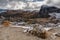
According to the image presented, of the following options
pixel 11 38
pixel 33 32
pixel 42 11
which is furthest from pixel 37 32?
pixel 42 11

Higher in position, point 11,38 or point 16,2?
point 11,38

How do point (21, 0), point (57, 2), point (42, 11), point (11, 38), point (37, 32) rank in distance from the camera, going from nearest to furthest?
point (11, 38)
point (37, 32)
point (42, 11)
point (57, 2)
point (21, 0)

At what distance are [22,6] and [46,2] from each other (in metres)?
3.07

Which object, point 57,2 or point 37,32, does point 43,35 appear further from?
point 57,2

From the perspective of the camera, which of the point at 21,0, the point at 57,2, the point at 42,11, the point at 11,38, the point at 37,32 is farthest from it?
the point at 21,0

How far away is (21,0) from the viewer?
21469mm

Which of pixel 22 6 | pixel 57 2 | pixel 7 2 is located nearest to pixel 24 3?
pixel 22 6

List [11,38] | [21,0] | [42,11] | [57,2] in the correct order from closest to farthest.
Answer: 1. [11,38]
2. [42,11]
3. [57,2]
4. [21,0]

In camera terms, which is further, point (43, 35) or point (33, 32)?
point (33, 32)

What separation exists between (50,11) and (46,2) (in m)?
4.07

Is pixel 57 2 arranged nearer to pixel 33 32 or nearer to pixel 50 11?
pixel 50 11

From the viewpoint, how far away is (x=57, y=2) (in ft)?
65.5

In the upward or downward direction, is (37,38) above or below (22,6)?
above

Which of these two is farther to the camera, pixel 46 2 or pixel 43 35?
pixel 46 2
